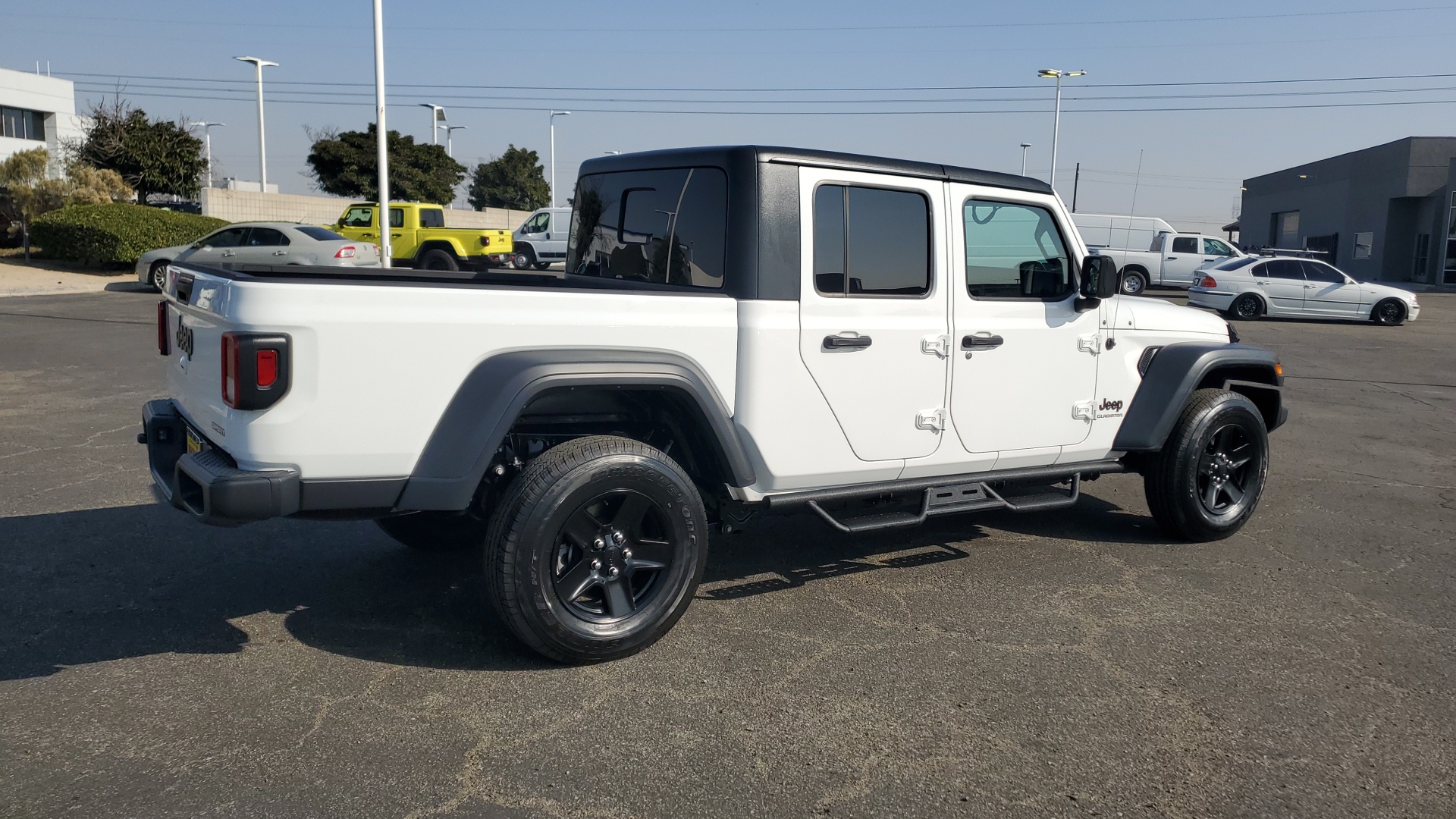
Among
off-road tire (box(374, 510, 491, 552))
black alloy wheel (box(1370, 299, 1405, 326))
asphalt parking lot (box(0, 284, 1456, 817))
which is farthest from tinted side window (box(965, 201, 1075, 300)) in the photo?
black alloy wheel (box(1370, 299, 1405, 326))

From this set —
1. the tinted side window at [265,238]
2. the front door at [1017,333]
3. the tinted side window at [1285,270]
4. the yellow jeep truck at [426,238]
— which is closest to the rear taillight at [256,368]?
the front door at [1017,333]

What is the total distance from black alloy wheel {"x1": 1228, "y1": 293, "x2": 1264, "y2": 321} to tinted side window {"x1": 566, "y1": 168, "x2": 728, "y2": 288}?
20.9 m

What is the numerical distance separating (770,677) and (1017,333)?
2.07 m

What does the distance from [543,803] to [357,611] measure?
1.85m

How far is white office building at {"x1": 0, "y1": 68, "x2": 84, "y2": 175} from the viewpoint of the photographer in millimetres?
54594

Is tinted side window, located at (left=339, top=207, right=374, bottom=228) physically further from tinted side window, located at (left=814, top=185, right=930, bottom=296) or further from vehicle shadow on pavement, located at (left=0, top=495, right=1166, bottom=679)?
tinted side window, located at (left=814, top=185, right=930, bottom=296)

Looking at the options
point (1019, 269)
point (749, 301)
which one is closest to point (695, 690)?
point (749, 301)

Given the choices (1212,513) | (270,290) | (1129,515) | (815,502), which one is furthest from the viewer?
(1129,515)

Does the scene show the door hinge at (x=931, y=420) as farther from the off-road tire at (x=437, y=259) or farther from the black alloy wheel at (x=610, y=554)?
the off-road tire at (x=437, y=259)

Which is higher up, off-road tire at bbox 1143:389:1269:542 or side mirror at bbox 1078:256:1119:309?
side mirror at bbox 1078:256:1119:309

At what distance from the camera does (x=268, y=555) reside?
17.5ft

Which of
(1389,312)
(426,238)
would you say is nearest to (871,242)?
(426,238)

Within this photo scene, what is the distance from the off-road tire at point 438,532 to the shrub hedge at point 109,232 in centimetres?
2452

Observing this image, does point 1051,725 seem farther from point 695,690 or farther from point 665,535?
point 665,535
